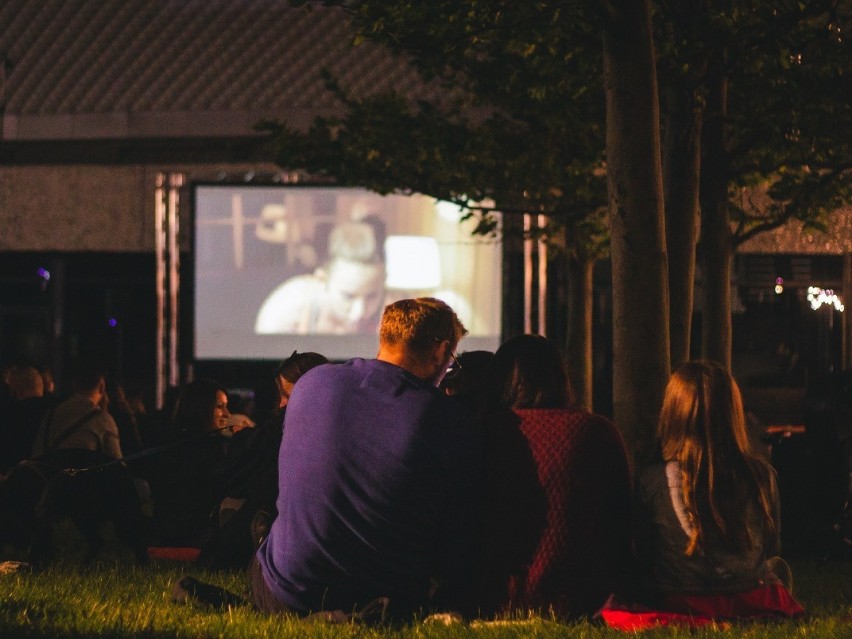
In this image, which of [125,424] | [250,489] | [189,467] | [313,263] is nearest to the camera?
[250,489]

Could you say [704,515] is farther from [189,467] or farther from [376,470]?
[189,467]

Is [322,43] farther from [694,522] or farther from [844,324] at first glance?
[694,522]

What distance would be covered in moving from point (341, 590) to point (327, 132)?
35.8ft

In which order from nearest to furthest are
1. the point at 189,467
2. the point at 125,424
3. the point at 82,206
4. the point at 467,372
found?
the point at 467,372 < the point at 189,467 < the point at 125,424 < the point at 82,206

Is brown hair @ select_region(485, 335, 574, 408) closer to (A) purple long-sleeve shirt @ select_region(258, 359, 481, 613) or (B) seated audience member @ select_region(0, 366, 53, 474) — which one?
(A) purple long-sleeve shirt @ select_region(258, 359, 481, 613)

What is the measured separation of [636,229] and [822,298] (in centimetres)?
1800

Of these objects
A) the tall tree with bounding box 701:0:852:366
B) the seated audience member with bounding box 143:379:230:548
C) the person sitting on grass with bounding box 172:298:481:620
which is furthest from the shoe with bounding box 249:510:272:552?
the tall tree with bounding box 701:0:852:366

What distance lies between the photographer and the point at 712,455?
5.66m

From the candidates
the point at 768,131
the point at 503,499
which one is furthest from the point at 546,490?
the point at 768,131

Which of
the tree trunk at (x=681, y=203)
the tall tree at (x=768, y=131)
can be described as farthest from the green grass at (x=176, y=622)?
the tall tree at (x=768, y=131)

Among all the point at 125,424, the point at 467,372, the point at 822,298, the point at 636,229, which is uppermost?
the point at 636,229

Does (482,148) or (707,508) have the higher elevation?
(482,148)

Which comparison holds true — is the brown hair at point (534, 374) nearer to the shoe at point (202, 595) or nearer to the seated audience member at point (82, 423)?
the shoe at point (202, 595)

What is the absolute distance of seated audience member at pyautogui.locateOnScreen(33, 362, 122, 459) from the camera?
10070mm
